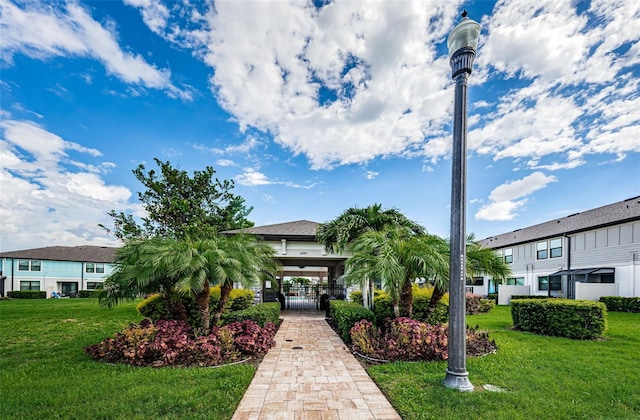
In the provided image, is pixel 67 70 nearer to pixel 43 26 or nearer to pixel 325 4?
pixel 43 26

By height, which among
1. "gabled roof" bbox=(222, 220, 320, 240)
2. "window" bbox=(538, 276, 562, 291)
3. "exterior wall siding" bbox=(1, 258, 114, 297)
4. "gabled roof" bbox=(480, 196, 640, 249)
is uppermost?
"gabled roof" bbox=(480, 196, 640, 249)

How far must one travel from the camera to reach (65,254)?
130 feet

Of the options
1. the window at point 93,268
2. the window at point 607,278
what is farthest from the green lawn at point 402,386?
the window at point 93,268

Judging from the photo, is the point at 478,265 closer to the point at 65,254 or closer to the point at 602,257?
the point at 602,257

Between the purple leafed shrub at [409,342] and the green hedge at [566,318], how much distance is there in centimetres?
286

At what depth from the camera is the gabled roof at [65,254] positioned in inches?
1454

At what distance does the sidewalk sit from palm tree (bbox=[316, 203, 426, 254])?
427cm

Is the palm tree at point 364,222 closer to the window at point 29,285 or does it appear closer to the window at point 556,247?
the window at point 556,247

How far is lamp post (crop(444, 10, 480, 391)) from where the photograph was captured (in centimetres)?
500

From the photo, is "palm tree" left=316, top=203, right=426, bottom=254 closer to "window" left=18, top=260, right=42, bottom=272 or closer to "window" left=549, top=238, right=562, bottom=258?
"window" left=549, top=238, right=562, bottom=258

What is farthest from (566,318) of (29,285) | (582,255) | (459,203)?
(29,285)

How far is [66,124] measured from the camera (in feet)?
39.3

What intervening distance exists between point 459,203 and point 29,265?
46269 mm

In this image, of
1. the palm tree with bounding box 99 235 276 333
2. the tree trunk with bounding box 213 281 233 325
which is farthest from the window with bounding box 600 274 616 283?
the tree trunk with bounding box 213 281 233 325
